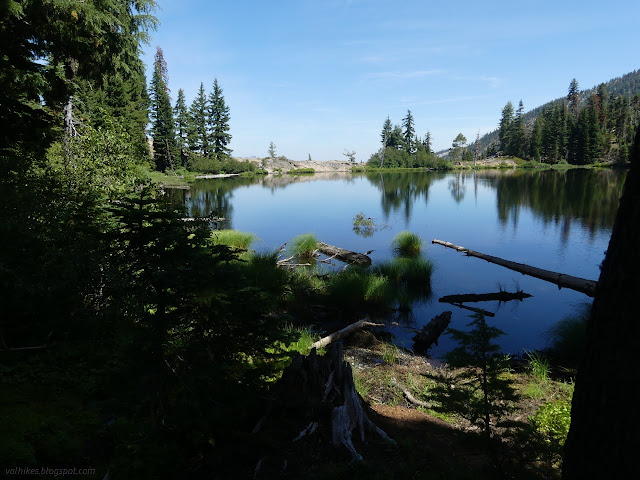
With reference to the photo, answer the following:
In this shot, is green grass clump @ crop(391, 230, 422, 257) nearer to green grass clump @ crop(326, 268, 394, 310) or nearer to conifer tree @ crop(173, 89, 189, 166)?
green grass clump @ crop(326, 268, 394, 310)

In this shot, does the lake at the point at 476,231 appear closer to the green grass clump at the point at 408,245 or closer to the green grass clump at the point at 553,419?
the green grass clump at the point at 408,245

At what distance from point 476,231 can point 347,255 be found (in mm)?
11630

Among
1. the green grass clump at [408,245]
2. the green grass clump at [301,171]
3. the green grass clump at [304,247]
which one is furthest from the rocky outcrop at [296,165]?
the green grass clump at [304,247]

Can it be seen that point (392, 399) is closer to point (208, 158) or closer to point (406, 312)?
point (406, 312)

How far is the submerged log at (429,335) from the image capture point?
8.62 meters

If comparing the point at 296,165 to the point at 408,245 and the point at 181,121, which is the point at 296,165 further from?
the point at 408,245

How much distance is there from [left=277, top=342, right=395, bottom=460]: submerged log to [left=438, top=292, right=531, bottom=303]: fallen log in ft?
28.7

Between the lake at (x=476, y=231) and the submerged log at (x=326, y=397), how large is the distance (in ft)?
6.46

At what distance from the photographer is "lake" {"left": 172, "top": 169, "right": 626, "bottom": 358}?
34.8 ft

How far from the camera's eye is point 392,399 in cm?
567

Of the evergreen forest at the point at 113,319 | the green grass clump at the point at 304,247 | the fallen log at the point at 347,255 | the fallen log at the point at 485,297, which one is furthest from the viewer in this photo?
the green grass clump at the point at 304,247

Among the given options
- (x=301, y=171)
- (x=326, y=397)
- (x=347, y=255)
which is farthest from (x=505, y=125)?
(x=326, y=397)

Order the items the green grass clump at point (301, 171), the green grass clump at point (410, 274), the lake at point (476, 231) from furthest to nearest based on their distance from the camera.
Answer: the green grass clump at point (301, 171)
the green grass clump at point (410, 274)
the lake at point (476, 231)

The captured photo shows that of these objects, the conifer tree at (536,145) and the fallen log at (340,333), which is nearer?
the fallen log at (340,333)
